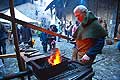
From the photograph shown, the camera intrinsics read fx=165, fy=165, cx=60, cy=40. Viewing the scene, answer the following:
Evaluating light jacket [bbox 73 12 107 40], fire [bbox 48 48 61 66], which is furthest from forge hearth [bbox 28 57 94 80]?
light jacket [bbox 73 12 107 40]

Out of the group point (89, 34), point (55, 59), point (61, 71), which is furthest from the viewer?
point (89, 34)

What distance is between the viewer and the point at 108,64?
8227 millimetres

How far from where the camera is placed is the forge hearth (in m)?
3.00

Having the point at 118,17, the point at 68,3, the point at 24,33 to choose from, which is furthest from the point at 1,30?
the point at 68,3

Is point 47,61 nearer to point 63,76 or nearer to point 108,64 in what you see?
point 63,76

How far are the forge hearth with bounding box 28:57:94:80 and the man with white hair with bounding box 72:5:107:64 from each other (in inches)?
15.4

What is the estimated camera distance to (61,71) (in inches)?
130

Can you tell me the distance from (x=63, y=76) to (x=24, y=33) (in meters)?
8.89

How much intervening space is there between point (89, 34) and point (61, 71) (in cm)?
117

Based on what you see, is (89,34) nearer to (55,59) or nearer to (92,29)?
(92,29)

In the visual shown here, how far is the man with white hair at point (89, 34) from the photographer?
3756 millimetres

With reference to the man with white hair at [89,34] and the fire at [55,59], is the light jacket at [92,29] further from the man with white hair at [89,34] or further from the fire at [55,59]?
the fire at [55,59]

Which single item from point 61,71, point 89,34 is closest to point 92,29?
point 89,34

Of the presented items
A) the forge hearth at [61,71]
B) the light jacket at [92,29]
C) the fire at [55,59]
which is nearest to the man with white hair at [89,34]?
the light jacket at [92,29]
